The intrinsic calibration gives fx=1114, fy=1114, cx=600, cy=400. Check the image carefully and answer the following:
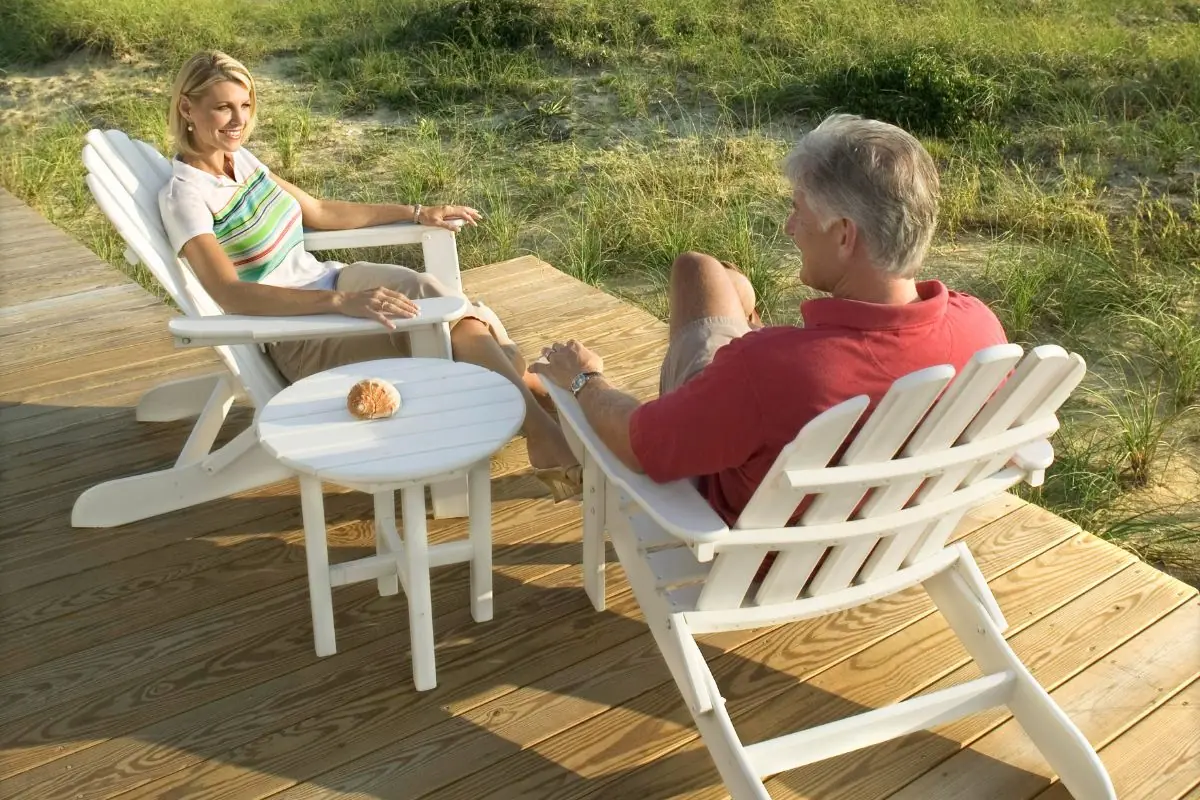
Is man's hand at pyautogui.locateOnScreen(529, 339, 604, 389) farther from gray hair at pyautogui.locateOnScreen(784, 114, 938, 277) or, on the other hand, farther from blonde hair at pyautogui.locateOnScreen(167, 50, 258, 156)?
blonde hair at pyautogui.locateOnScreen(167, 50, 258, 156)

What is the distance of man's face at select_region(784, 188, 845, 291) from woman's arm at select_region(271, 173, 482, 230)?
150 centimetres

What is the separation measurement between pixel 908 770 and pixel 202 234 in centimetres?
197

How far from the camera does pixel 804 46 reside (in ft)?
26.5

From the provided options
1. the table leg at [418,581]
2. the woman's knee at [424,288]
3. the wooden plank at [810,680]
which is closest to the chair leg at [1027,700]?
the wooden plank at [810,680]

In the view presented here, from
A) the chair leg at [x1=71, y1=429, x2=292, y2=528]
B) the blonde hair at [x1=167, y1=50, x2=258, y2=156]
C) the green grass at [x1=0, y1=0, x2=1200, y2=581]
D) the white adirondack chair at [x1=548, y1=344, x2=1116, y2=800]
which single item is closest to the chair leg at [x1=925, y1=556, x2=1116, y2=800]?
the white adirondack chair at [x1=548, y1=344, x2=1116, y2=800]

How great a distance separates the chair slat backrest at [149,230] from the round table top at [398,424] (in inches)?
14.6

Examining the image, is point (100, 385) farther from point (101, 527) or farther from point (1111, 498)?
point (1111, 498)

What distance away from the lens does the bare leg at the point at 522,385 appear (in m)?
2.62

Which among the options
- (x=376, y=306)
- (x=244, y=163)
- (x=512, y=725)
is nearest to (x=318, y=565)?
(x=512, y=725)

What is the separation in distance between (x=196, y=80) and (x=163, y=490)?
101 centimetres

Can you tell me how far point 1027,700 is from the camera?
6.67 ft

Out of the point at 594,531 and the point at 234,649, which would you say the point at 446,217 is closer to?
the point at 594,531

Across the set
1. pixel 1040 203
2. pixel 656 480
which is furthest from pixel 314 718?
pixel 1040 203

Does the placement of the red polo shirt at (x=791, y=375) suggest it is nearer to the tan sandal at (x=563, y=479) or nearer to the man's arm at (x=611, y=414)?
the man's arm at (x=611, y=414)
